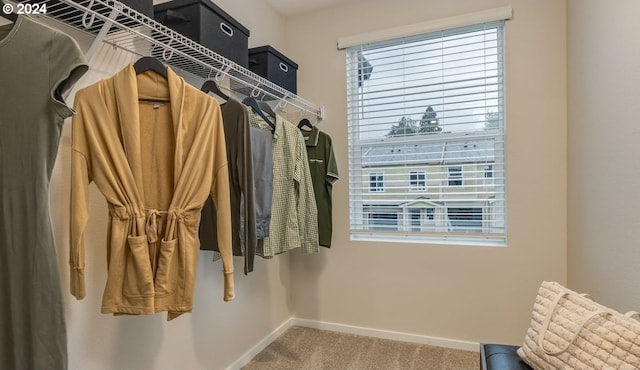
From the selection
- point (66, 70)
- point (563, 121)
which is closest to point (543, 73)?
point (563, 121)

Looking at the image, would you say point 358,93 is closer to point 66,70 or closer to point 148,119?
point 148,119

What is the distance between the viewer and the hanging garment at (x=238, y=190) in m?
1.48

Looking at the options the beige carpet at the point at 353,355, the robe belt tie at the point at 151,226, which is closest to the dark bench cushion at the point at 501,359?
the beige carpet at the point at 353,355

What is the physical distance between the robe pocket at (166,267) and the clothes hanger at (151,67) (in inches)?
20.1

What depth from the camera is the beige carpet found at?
2174 mm

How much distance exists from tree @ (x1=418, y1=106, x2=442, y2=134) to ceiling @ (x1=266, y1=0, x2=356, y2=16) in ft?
3.50

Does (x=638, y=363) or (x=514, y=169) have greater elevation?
(x=514, y=169)

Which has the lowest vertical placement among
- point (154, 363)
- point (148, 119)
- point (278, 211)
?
point (154, 363)

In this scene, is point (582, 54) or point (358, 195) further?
point (358, 195)

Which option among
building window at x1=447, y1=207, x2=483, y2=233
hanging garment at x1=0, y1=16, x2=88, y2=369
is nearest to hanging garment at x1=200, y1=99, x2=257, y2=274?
hanging garment at x1=0, y1=16, x2=88, y2=369

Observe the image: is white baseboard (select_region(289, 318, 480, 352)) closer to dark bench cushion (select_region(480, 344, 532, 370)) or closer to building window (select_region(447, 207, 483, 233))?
building window (select_region(447, 207, 483, 233))

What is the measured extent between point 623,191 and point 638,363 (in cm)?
63

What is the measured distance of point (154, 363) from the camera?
1609 mm

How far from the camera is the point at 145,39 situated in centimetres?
123
